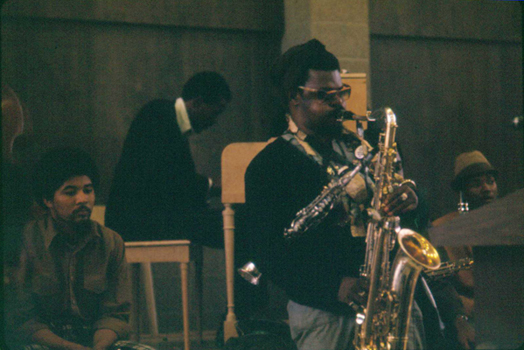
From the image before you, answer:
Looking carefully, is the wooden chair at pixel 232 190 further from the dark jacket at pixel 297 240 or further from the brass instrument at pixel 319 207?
the brass instrument at pixel 319 207

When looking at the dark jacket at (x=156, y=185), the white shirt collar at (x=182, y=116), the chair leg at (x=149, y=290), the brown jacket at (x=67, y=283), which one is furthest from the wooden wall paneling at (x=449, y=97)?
the brown jacket at (x=67, y=283)

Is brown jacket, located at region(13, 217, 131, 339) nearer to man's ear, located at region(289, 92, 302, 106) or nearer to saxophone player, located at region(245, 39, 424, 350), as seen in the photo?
saxophone player, located at region(245, 39, 424, 350)

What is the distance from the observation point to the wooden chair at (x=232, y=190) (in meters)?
3.37

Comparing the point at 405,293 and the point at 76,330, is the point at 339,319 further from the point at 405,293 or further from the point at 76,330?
the point at 76,330

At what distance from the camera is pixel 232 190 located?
3.44 meters

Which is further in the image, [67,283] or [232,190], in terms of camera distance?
[232,190]

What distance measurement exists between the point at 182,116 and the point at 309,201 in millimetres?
1996

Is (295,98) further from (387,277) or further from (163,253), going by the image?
(163,253)

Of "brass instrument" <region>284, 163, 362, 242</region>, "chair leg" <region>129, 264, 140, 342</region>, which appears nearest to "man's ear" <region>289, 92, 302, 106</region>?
"brass instrument" <region>284, 163, 362, 242</region>

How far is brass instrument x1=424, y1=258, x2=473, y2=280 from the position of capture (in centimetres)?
299

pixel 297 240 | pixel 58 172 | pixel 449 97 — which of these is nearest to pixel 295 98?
pixel 297 240

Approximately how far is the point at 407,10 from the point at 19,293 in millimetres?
3165

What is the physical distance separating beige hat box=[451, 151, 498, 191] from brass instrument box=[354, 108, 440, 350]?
1781 millimetres

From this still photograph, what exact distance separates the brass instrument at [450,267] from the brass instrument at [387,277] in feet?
2.71
